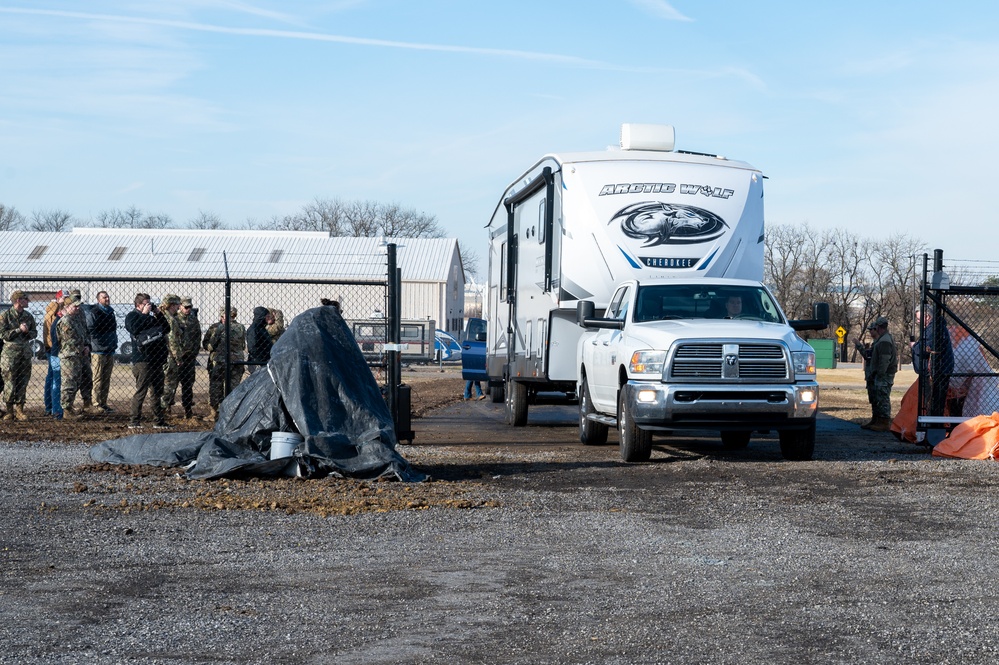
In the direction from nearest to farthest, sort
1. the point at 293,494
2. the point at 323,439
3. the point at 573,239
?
the point at 293,494 < the point at 323,439 < the point at 573,239

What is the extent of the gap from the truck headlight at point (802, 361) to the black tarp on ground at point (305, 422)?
428cm

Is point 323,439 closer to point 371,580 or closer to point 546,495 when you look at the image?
point 546,495

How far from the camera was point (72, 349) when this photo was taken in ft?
57.0

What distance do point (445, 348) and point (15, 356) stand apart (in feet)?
111

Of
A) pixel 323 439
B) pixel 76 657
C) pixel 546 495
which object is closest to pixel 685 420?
pixel 546 495

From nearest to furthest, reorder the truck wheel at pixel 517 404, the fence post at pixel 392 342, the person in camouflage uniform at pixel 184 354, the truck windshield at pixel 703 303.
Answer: the fence post at pixel 392 342 → the truck windshield at pixel 703 303 → the person in camouflage uniform at pixel 184 354 → the truck wheel at pixel 517 404

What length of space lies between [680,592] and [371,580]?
1.74 metres

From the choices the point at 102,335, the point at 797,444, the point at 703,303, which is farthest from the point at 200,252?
the point at 797,444

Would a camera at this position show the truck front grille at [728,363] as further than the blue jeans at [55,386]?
No

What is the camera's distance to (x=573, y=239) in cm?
1505

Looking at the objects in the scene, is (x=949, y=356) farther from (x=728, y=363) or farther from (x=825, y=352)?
(x=825, y=352)

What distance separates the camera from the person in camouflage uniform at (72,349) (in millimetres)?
17406

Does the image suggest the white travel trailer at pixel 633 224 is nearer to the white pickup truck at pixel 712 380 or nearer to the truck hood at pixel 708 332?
the truck hood at pixel 708 332

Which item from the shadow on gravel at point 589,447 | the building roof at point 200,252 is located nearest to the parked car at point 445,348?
the building roof at point 200,252
